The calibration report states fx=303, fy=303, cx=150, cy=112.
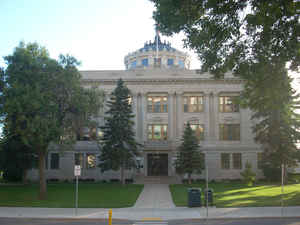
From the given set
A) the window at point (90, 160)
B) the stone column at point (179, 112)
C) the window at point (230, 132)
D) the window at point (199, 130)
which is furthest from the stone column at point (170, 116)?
the window at point (90, 160)

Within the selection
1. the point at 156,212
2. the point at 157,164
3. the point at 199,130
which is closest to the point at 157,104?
the point at 199,130

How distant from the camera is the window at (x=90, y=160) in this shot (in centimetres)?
4081

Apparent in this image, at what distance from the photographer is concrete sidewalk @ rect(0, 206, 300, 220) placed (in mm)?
15000

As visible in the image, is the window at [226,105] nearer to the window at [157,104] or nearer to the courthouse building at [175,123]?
the courthouse building at [175,123]

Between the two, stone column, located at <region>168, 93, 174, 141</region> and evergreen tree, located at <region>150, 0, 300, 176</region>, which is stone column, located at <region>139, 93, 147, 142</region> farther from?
evergreen tree, located at <region>150, 0, 300, 176</region>

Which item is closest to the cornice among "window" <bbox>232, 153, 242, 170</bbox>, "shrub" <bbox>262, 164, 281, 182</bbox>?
"window" <bbox>232, 153, 242, 170</bbox>

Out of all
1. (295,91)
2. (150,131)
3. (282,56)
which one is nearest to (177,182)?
(150,131)

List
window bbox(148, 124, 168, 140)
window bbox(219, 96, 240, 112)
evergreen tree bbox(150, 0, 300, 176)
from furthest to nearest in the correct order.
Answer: window bbox(219, 96, 240, 112) < window bbox(148, 124, 168, 140) < evergreen tree bbox(150, 0, 300, 176)

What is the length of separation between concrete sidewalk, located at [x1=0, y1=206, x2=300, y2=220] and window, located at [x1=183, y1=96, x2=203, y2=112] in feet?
80.9

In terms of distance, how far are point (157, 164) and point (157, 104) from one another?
321 inches

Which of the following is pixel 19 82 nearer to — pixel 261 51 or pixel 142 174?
pixel 261 51

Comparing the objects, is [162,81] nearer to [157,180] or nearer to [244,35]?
[157,180]

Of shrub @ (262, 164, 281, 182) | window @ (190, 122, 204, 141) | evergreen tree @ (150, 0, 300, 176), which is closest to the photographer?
evergreen tree @ (150, 0, 300, 176)

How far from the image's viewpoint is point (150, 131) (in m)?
41.2
